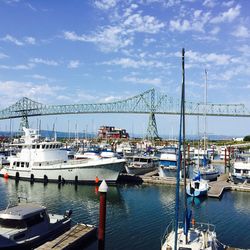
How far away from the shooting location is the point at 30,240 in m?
21.5

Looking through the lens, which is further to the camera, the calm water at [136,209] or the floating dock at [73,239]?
the calm water at [136,209]

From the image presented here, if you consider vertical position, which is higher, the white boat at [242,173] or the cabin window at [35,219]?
the white boat at [242,173]

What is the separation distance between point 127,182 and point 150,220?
1976 cm

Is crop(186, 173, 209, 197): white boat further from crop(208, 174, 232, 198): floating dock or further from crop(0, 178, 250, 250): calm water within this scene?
crop(208, 174, 232, 198): floating dock

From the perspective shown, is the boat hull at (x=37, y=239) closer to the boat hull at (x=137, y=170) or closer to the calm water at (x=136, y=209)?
the calm water at (x=136, y=209)

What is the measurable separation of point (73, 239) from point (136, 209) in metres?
13.0

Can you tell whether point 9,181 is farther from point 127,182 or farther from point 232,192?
point 232,192

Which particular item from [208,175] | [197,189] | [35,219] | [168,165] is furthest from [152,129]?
[35,219]

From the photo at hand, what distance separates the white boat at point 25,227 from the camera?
68.0 ft

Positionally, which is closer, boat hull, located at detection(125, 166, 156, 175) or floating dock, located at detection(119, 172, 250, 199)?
floating dock, located at detection(119, 172, 250, 199)

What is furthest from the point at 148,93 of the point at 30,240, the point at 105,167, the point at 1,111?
the point at 30,240

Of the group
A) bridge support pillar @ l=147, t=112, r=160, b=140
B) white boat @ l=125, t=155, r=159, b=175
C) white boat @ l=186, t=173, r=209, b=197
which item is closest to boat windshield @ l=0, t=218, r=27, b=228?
white boat @ l=186, t=173, r=209, b=197

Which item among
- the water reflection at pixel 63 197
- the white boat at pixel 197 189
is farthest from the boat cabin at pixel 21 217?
the white boat at pixel 197 189

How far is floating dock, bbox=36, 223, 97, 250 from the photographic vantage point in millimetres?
Answer: 20828
